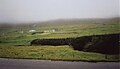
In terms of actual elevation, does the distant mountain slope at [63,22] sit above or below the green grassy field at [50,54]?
above

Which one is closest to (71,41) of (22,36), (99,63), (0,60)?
(99,63)

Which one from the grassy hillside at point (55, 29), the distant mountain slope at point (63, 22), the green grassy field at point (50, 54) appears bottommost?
the green grassy field at point (50, 54)

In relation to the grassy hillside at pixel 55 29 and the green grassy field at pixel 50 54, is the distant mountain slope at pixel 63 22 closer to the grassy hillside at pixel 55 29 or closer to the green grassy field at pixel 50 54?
the grassy hillside at pixel 55 29

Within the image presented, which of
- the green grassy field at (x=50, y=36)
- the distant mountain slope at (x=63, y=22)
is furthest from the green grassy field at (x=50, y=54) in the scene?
the distant mountain slope at (x=63, y=22)

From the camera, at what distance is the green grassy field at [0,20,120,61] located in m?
2.44

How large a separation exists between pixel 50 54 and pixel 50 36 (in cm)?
18

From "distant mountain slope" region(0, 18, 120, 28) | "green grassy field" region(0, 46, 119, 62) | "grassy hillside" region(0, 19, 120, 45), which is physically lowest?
"green grassy field" region(0, 46, 119, 62)

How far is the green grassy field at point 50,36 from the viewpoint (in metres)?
2.44

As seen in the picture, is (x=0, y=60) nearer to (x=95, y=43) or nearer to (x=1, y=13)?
(x=1, y=13)

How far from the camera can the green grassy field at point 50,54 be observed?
Answer: 7.99 feet

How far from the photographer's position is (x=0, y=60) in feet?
8.80

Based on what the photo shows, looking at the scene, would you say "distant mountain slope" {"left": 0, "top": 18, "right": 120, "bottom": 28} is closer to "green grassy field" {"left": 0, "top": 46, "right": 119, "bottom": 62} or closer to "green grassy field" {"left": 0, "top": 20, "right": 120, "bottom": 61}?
"green grassy field" {"left": 0, "top": 20, "right": 120, "bottom": 61}

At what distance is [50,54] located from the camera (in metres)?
2.54

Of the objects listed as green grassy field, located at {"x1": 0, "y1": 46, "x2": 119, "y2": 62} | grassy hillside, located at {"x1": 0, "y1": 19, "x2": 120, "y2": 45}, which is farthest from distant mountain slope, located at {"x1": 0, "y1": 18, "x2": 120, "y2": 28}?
green grassy field, located at {"x1": 0, "y1": 46, "x2": 119, "y2": 62}
